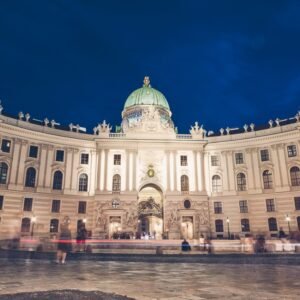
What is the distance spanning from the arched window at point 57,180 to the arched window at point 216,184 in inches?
1158

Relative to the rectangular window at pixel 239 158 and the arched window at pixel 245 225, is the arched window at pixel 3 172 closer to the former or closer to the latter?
the rectangular window at pixel 239 158

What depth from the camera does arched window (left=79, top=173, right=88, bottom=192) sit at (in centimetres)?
5493

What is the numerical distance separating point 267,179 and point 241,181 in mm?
4671

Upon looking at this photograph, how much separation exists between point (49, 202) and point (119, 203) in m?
12.5

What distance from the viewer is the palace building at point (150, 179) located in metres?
49.5

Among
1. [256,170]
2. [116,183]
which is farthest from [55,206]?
[256,170]

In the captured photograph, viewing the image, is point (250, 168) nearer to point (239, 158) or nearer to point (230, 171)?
point (239, 158)

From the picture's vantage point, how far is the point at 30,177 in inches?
2002

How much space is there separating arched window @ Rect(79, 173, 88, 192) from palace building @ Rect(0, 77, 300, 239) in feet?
0.66

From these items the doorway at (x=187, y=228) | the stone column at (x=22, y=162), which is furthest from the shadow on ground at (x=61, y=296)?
the doorway at (x=187, y=228)

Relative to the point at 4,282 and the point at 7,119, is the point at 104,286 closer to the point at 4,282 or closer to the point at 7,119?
the point at 4,282

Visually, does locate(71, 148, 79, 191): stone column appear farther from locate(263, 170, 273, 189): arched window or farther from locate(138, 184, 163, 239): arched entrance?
locate(263, 170, 273, 189): arched window

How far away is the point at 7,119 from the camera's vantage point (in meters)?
50.1

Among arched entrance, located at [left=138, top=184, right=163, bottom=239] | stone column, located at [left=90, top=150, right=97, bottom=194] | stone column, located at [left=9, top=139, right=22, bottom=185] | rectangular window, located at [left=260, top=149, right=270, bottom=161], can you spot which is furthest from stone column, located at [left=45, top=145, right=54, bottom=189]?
rectangular window, located at [left=260, top=149, right=270, bottom=161]
